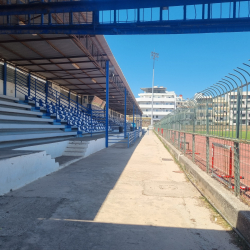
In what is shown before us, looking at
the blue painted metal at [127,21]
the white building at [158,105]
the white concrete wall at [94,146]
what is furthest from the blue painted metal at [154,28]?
the white building at [158,105]

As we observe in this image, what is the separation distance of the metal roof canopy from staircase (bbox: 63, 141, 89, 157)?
4.20 m

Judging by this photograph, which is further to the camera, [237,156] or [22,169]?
[22,169]

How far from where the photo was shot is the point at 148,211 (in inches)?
153

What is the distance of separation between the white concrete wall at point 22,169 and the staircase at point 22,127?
190 centimetres

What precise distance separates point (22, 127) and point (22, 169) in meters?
3.78

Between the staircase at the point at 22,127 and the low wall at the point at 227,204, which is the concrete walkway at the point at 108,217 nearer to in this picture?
the low wall at the point at 227,204

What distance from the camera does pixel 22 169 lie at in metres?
5.20

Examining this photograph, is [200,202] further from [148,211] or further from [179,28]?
[179,28]

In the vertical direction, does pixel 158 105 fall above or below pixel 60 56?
above

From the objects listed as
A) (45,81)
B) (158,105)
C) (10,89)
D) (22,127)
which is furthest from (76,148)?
(158,105)

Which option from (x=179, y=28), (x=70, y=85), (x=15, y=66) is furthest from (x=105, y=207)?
(x=70, y=85)

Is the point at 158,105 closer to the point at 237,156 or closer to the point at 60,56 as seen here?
the point at 60,56

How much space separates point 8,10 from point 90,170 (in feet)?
16.0

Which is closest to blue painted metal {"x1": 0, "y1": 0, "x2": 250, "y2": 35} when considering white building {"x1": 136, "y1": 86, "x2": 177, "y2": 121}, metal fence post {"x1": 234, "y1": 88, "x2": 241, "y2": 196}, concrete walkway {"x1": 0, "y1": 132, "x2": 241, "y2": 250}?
metal fence post {"x1": 234, "y1": 88, "x2": 241, "y2": 196}
